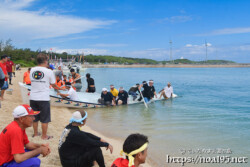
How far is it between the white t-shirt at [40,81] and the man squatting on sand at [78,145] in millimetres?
1732

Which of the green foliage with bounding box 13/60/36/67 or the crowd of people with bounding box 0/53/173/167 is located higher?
the green foliage with bounding box 13/60/36/67

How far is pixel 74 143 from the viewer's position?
404 centimetres

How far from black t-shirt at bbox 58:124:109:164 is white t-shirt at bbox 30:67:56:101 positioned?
1.74 meters

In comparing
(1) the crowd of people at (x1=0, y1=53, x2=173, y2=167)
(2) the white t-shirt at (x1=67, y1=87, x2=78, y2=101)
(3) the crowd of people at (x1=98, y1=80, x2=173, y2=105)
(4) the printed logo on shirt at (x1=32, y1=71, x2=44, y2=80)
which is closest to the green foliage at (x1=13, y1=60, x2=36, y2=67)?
(3) the crowd of people at (x1=98, y1=80, x2=173, y2=105)

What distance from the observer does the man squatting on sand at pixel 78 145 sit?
396cm

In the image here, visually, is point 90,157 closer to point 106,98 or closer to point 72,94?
point 72,94

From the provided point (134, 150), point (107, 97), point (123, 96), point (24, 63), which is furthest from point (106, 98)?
point (24, 63)

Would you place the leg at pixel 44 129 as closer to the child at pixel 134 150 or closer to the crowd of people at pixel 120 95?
the child at pixel 134 150

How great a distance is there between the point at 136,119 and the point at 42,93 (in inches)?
238

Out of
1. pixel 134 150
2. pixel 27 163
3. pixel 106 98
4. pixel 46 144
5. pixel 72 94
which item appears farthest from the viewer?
pixel 106 98

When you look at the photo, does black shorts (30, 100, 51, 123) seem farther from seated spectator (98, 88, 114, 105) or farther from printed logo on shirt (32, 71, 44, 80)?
seated spectator (98, 88, 114, 105)

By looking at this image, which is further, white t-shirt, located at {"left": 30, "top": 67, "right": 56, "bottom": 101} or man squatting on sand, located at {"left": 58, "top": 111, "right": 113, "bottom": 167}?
white t-shirt, located at {"left": 30, "top": 67, "right": 56, "bottom": 101}

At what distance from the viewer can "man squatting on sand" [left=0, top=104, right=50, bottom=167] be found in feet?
10.1

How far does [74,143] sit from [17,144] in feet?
3.72
